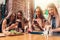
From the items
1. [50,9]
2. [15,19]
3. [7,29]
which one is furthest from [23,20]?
[50,9]

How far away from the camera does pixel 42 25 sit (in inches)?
60.4

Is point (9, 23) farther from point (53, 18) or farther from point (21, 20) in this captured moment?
point (53, 18)

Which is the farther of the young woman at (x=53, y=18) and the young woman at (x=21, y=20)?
the young woman at (x=21, y=20)

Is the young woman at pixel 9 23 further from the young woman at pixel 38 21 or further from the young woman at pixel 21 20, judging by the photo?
the young woman at pixel 38 21

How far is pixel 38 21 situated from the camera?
1.56 metres

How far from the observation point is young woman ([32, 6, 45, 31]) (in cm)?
154

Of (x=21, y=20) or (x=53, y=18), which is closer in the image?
(x=53, y=18)

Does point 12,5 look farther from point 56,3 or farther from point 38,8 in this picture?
point 56,3

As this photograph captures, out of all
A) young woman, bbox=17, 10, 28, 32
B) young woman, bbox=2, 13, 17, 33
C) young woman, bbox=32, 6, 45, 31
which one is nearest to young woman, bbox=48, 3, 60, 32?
young woman, bbox=32, 6, 45, 31

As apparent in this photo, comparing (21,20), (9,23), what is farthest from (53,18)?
(9,23)

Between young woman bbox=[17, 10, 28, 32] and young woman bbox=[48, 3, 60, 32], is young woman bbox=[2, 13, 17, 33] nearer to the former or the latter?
young woman bbox=[17, 10, 28, 32]

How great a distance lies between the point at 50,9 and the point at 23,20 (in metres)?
0.34

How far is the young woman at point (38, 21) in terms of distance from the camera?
154 cm

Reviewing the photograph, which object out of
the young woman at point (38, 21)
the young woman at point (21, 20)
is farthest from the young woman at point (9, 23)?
the young woman at point (38, 21)
